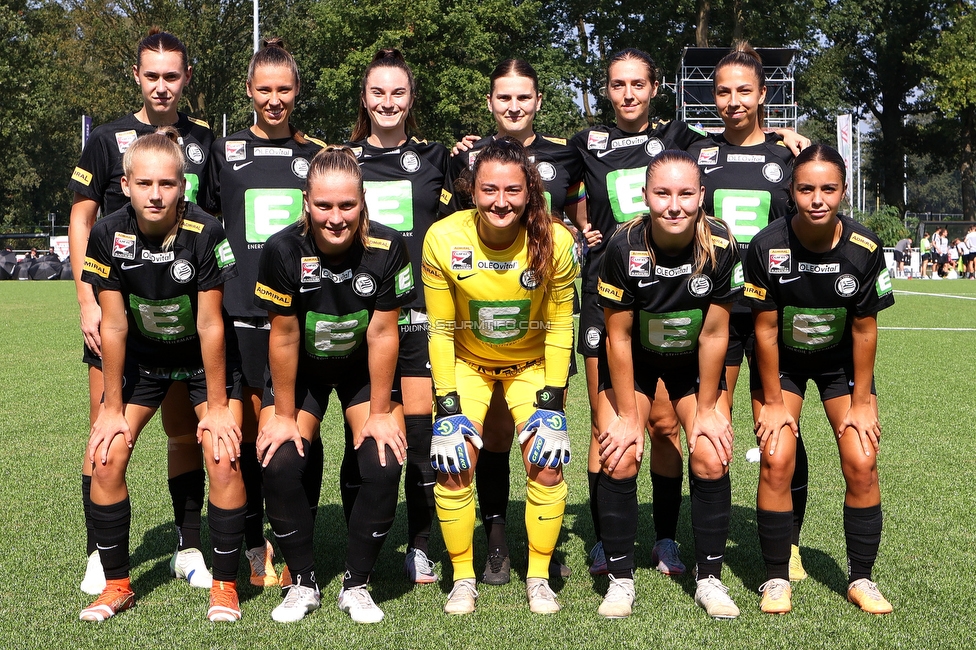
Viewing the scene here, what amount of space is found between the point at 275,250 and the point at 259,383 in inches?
33.7

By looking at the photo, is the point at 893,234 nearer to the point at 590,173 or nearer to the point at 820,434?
the point at 820,434

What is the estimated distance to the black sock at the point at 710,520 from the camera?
14.3 feet

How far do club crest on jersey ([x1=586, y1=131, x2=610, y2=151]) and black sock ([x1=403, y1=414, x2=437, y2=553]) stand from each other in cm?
170

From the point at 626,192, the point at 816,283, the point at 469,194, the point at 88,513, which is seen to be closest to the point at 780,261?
the point at 816,283

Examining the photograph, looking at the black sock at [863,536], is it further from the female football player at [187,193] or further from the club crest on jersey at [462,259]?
the female football player at [187,193]

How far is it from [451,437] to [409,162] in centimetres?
158

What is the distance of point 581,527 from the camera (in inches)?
226

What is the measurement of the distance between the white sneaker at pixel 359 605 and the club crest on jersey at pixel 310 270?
139cm

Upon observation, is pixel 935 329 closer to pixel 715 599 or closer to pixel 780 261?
pixel 780 261

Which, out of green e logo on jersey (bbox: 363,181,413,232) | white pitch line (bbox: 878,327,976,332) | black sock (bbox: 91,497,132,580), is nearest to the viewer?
black sock (bbox: 91,497,132,580)

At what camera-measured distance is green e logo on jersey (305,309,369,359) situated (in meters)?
4.32

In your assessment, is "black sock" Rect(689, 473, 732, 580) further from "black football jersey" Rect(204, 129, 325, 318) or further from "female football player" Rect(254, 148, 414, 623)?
"black football jersey" Rect(204, 129, 325, 318)

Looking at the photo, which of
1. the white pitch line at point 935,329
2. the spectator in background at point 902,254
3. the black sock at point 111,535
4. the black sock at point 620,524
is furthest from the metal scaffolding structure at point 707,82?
the black sock at point 111,535

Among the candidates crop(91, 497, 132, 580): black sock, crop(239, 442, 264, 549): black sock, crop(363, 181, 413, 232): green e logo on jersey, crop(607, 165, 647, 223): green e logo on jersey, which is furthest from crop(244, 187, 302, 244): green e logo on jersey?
crop(607, 165, 647, 223): green e logo on jersey
